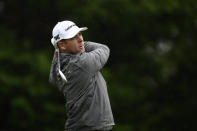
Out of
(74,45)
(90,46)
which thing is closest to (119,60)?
(90,46)

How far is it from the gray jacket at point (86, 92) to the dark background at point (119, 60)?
7.75 m

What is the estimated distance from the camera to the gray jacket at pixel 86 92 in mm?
5438

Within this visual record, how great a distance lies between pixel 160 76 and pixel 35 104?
366cm

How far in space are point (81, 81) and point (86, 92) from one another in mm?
98

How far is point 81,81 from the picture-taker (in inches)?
215

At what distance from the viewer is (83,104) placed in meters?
5.47

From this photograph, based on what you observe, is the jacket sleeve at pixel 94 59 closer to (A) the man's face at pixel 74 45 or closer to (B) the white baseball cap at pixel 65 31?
(A) the man's face at pixel 74 45

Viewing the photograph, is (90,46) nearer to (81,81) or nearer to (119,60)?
(81,81)

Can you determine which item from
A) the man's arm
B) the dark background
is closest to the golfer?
the man's arm

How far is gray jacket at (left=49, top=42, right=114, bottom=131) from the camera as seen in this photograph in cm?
544

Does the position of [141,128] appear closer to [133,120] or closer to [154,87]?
[133,120]

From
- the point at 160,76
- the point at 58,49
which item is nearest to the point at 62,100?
the point at 160,76

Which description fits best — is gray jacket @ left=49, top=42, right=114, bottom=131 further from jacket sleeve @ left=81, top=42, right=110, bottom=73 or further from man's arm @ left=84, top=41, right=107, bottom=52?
man's arm @ left=84, top=41, right=107, bottom=52

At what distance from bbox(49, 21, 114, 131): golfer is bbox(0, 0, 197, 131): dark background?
25.4 ft
